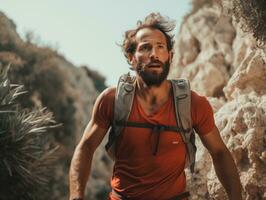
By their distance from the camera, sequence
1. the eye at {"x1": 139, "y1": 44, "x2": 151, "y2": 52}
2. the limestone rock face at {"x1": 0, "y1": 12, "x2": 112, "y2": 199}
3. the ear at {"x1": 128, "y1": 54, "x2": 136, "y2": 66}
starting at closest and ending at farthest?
the eye at {"x1": 139, "y1": 44, "x2": 151, "y2": 52} < the ear at {"x1": 128, "y1": 54, "x2": 136, "y2": 66} < the limestone rock face at {"x1": 0, "y1": 12, "x2": 112, "y2": 199}

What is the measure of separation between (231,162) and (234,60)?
233 inches

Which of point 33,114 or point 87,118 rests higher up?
point 33,114

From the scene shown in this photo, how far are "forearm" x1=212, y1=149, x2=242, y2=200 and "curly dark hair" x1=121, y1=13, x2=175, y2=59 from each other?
1.09 m

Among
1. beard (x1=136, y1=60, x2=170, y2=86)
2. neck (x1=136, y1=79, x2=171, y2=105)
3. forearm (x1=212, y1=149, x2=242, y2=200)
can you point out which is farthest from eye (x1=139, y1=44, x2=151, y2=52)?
forearm (x1=212, y1=149, x2=242, y2=200)

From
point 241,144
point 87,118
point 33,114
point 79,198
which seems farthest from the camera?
point 87,118

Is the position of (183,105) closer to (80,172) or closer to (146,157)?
(146,157)

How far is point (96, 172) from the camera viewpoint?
68.9ft

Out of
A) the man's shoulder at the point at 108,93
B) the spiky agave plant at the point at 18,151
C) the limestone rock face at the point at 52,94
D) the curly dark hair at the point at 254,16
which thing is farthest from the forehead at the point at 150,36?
the limestone rock face at the point at 52,94

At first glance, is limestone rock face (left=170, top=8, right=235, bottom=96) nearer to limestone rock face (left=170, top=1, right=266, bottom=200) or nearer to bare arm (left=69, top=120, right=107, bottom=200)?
limestone rock face (left=170, top=1, right=266, bottom=200)

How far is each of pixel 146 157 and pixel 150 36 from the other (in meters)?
1.09

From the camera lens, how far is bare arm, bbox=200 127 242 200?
146 inches

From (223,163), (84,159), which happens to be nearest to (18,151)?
(84,159)

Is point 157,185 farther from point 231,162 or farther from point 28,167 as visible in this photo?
point 28,167

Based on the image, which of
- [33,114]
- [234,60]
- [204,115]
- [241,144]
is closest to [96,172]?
[33,114]
